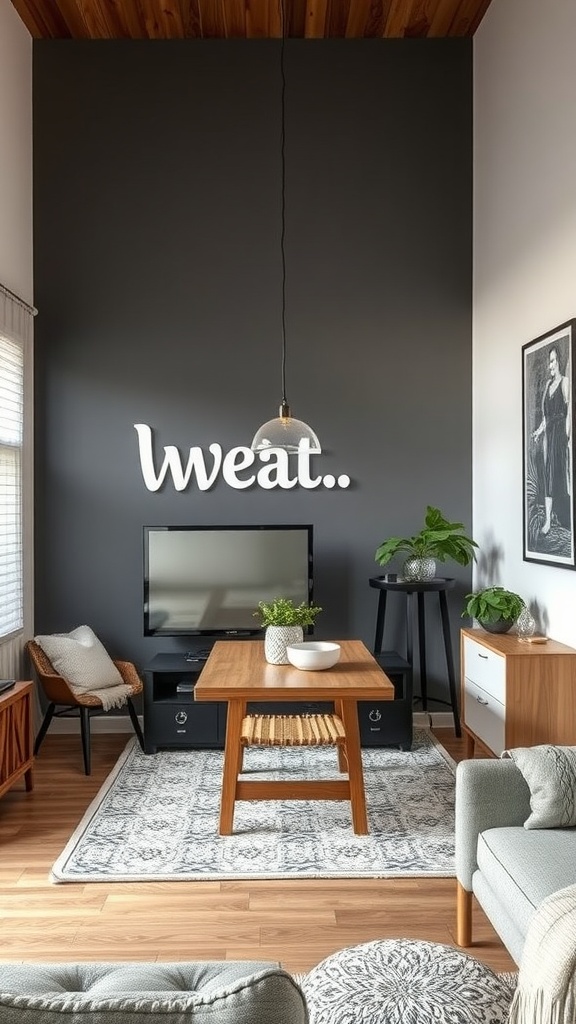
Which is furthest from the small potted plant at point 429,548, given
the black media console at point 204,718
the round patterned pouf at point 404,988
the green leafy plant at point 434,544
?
the round patterned pouf at point 404,988

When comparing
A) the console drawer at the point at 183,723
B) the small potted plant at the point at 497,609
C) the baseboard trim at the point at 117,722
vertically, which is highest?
the small potted plant at the point at 497,609

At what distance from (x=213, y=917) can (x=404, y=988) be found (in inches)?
57.7

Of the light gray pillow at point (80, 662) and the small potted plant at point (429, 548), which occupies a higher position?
the small potted plant at point (429, 548)

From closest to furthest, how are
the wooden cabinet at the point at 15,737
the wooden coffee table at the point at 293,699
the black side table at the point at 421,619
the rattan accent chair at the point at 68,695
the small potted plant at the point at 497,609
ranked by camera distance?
the wooden coffee table at the point at 293,699, the wooden cabinet at the point at 15,737, the small potted plant at the point at 497,609, the rattan accent chair at the point at 68,695, the black side table at the point at 421,619

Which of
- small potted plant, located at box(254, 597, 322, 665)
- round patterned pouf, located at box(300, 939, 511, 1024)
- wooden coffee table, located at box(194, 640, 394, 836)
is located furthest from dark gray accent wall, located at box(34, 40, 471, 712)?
round patterned pouf, located at box(300, 939, 511, 1024)

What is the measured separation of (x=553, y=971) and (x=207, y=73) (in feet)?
17.7

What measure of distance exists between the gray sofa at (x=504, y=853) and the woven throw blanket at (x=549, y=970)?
1.92 feet

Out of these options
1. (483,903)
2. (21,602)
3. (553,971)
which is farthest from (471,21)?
(553,971)

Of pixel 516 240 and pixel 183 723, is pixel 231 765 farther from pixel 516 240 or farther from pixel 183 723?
pixel 516 240

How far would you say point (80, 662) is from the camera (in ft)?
15.9

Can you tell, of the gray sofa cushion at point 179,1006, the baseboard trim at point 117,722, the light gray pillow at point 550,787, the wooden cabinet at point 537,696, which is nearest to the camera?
the gray sofa cushion at point 179,1006

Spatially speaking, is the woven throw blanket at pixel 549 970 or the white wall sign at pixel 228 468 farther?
the white wall sign at pixel 228 468

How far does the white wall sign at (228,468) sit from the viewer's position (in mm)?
5375

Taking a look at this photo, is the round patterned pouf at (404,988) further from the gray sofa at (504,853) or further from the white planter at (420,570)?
the white planter at (420,570)
